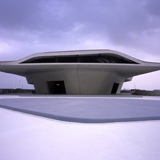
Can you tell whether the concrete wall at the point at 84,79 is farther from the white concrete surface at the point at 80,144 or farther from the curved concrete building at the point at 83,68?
the white concrete surface at the point at 80,144

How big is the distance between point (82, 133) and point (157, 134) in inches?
65.1

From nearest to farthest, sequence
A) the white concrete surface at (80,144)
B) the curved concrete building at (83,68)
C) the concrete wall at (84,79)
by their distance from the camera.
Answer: the white concrete surface at (80,144) → the curved concrete building at (83,68) → the concrete wall at (84,79)

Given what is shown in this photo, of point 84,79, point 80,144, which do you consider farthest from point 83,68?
point 80,144

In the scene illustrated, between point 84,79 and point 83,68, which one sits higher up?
point 83,68

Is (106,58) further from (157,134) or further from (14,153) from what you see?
(14,153)

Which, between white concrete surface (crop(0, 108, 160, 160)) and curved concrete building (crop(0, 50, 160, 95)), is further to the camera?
curved concrete building (crop(0, 50, 160, 95))

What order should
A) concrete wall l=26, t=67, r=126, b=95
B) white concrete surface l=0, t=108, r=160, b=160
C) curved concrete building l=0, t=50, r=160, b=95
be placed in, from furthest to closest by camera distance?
concrete wall l=26, t=67, r=126, b=95 < curved concrete building l=0, t=50, r=160, b=95 < white concrete surface l=0, t=108, r=160, b=160

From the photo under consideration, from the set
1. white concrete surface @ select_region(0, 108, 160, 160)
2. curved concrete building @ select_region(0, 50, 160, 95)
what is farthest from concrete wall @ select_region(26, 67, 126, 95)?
white concrete surface @ select_region(0, 108, 160, 160)

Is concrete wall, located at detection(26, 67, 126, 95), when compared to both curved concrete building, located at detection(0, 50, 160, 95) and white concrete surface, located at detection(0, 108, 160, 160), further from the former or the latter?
white concrete surface, located at detection(0, 108, 160, 160)

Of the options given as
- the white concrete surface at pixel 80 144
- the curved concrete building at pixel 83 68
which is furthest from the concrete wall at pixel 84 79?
the white concrete surface at pixel 80 144

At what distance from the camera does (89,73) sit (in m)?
21.3

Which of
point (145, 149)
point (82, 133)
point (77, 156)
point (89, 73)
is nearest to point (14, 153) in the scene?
point (77, 156)

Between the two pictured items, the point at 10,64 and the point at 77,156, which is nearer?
the point at 77,156

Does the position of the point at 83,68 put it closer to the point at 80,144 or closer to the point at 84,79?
the point at 84,79
